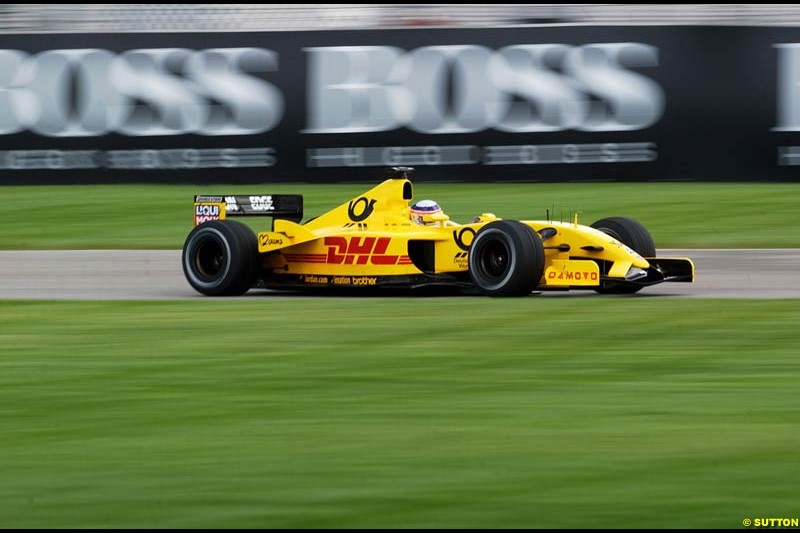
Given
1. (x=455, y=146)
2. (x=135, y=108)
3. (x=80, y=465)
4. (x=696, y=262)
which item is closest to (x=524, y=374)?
(x=80, y=465)

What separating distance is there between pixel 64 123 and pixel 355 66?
15.6ft

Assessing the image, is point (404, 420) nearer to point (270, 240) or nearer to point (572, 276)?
point (572, 276)

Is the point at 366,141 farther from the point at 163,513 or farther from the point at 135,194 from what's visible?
the point at 163,513

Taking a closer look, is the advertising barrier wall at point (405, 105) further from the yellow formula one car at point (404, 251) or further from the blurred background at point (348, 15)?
the yellow formula one car at point (404, 251)

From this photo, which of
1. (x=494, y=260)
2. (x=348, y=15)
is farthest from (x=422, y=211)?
(x=348, y=15)

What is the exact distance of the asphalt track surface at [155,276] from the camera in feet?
42.4

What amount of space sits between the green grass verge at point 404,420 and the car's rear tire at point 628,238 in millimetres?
1583

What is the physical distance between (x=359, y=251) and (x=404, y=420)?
584cm

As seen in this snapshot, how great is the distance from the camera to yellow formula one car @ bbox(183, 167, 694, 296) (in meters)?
11.8

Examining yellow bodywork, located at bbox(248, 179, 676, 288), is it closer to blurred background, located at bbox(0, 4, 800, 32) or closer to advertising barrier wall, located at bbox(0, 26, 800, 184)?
advertising barrier wall, located at bbox(0, 26, 800, 184)

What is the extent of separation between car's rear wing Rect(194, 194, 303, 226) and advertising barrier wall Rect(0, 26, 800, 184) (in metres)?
9.35

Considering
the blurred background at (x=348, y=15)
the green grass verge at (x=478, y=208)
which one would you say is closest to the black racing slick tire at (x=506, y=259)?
the green grass verge at (x=478, y=208)

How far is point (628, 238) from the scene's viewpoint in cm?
1250

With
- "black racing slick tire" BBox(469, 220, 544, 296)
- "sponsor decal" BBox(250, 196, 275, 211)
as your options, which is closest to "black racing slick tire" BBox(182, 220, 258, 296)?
"sponsor decal" BBox(250, 196, 275, 211)
